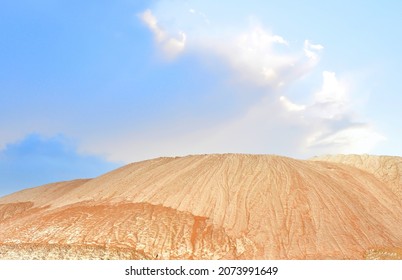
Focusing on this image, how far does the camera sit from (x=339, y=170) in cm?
4172

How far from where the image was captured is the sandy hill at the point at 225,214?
2784 centimetres

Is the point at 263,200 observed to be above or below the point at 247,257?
above

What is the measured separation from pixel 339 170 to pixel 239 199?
13.4 metres

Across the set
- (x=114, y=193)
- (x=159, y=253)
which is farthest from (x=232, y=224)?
(x=114, y=193)

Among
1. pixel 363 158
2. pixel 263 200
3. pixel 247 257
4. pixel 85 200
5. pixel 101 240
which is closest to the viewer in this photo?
pixel 247 257

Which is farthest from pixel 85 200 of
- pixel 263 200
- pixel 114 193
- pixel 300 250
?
pixel 300 250

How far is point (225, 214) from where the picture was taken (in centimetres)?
3150

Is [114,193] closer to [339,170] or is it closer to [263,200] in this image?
[263,200]

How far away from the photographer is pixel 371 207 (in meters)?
34.7

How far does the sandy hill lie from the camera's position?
27.8m

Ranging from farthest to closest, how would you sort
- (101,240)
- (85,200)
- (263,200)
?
(85,200), (263,200), (101,240)

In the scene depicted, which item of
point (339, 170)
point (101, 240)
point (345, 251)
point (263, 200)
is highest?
point (339, 170)

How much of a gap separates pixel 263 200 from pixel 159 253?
9.64 meters

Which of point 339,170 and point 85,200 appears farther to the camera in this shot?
point 339,170
